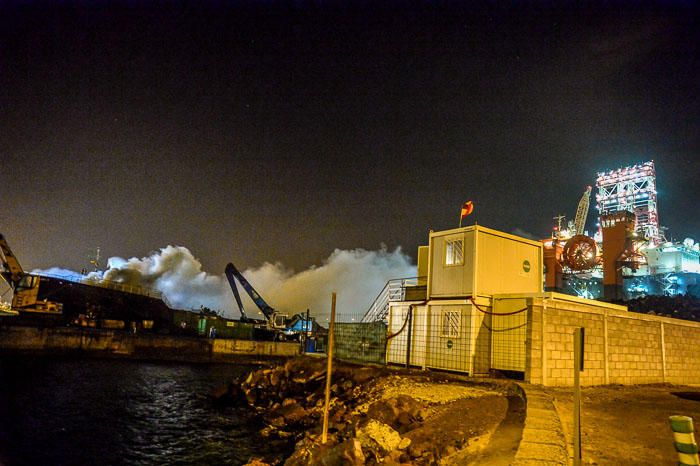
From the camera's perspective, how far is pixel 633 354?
18.4m

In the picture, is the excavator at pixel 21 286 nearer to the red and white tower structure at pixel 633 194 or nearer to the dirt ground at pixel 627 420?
the dirt ground at pixel 627 420

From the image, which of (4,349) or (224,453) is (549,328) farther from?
(4,349)

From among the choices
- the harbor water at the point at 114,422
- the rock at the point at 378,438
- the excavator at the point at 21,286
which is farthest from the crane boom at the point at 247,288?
the rock at the point at 378,438

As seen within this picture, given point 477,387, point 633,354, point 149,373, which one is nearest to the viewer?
point 477,387

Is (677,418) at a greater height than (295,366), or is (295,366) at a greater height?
(677,418)

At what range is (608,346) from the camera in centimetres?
1717

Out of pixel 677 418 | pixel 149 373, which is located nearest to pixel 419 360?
pixel 677 418

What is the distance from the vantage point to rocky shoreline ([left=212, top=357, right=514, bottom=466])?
9.38 metres

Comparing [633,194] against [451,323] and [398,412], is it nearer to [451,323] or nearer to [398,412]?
[451,323]

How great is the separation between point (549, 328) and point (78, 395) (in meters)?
22.3

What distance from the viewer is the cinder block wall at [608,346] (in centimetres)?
1500

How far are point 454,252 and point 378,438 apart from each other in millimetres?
10460

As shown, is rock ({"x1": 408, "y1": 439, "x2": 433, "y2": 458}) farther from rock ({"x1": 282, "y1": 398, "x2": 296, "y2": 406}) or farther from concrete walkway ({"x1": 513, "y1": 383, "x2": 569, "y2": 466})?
rock ({"x1": 282, "y1": 398, "x2": 296, "y2": 406})

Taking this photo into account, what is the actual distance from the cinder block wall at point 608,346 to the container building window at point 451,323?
10.8 ft
